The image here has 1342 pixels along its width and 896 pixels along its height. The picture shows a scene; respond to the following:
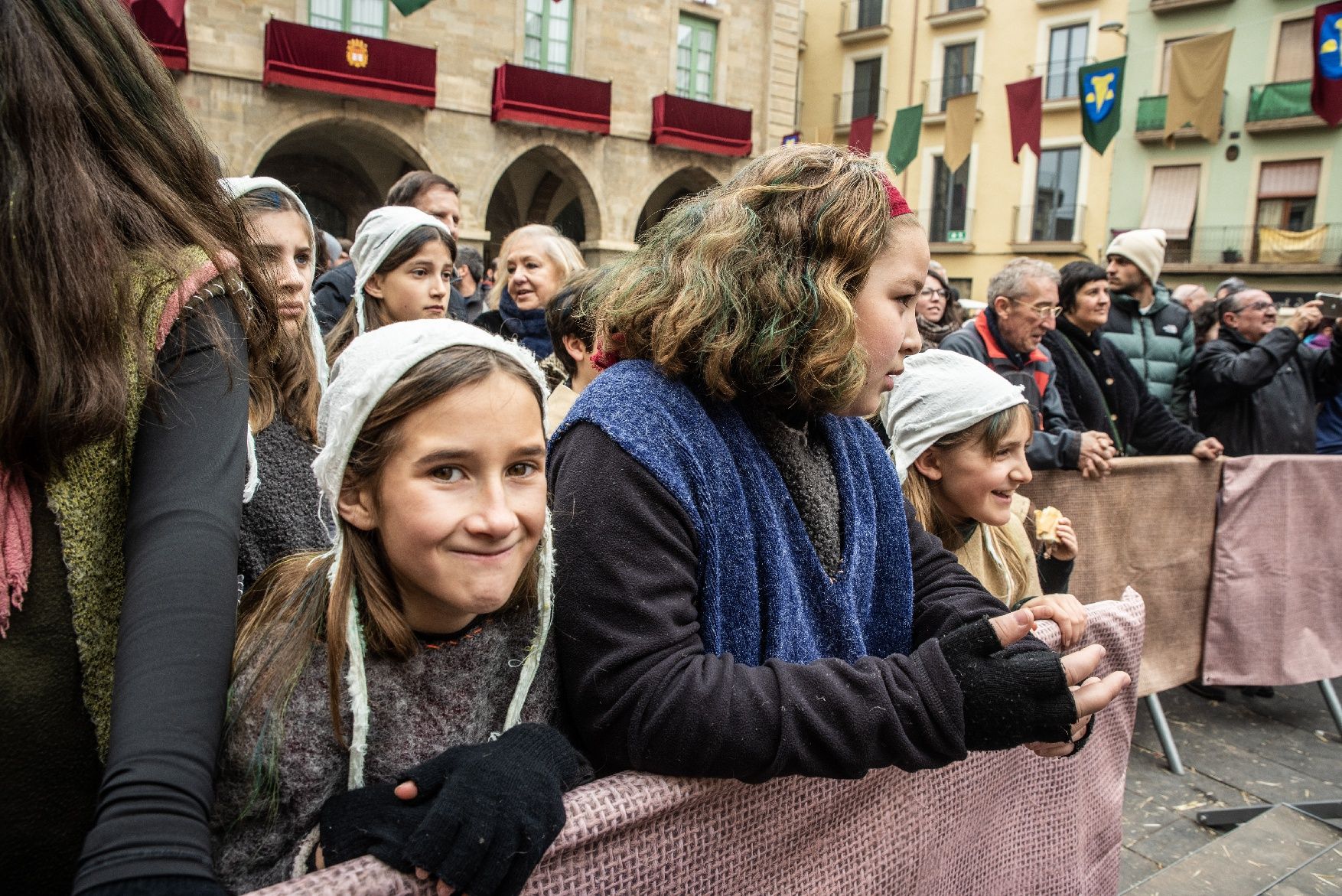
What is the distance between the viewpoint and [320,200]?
21.0m

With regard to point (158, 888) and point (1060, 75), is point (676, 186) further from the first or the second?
point (158, 888)

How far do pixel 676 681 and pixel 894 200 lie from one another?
37.4 inches

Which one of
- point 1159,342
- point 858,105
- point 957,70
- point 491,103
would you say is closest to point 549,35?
point 491,103

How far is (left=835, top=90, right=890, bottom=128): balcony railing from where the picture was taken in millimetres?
28109

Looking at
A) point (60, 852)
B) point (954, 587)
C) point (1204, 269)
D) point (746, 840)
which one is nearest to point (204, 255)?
point (60, 852)

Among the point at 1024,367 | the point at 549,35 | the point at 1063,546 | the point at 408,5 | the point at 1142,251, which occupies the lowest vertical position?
the point at 1063,546

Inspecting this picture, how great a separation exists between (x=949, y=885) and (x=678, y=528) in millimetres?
882

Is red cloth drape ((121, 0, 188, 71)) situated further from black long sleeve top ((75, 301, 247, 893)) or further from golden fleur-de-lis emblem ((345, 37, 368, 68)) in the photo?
black long sleeve top ((75, 301, 247, 893))

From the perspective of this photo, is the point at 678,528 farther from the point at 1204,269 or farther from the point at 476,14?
the point at 1204,269

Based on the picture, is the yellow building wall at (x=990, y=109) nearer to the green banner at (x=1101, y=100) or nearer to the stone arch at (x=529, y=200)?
the stone arch at (x=529, y=200)

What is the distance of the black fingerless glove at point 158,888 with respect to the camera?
753mm

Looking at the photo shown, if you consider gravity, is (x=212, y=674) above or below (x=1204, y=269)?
below

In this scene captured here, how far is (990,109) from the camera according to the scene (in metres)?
25.8

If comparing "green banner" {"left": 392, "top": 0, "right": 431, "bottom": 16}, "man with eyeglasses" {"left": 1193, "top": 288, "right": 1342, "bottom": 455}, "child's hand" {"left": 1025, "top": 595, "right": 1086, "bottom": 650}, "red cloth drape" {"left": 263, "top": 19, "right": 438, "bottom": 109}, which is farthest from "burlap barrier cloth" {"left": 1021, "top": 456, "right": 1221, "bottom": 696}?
"red cloth drape" {"left": 263, "top": 19, "right": 438, "bottom": 109}
